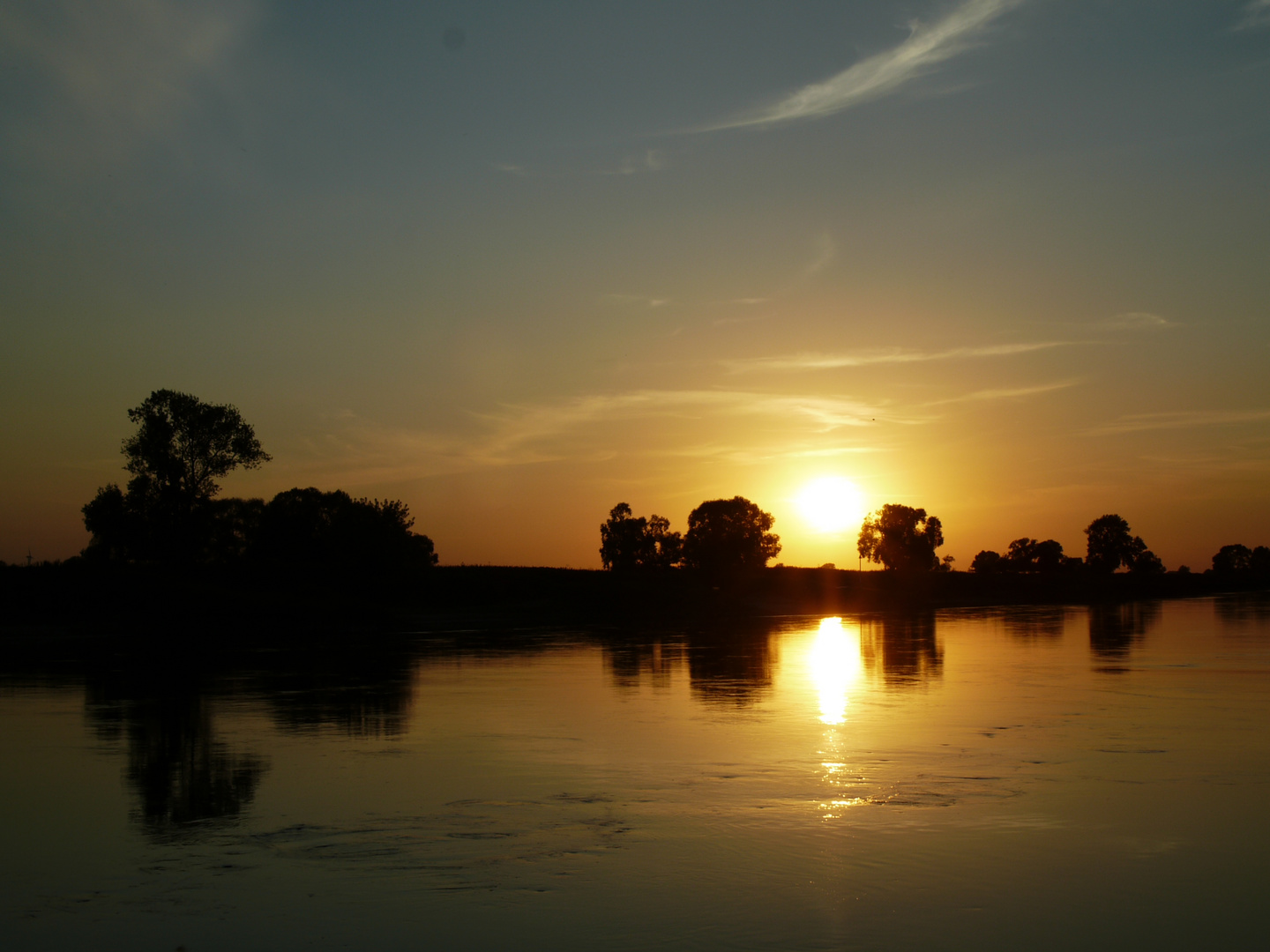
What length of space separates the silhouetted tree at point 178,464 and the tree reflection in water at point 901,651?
48256 mm

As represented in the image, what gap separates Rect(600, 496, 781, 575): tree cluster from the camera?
509ft

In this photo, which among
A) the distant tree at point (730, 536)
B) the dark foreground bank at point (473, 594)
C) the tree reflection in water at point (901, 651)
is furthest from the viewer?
the distant tree at point (730, 536)

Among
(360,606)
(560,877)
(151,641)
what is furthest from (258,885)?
(360,606)

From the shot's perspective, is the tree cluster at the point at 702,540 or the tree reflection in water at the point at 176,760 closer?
the tree reflection in water at the point at 176,760

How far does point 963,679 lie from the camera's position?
26.0m

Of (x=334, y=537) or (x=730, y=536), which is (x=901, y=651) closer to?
(x=334, y=537)

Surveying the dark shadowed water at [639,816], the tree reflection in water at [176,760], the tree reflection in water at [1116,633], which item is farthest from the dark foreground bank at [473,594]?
the tree reflection in water at [176,760]

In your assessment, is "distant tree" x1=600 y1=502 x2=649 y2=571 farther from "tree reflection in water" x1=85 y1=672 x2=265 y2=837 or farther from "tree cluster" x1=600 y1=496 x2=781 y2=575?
"tree reflection in water" x1=85 y1=672 x2=265 y2=837

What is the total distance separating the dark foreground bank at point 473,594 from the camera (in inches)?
1986

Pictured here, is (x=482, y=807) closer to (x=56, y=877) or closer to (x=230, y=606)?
(x=56, y=877)

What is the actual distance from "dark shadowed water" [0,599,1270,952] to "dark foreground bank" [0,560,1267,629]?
27.6 meters

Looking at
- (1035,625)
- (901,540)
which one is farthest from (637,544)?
(1035,625)

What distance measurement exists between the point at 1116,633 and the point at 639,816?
134 ft

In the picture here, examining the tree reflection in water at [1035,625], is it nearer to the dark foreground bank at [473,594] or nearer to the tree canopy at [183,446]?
the dark foreground bank at [473,594]
